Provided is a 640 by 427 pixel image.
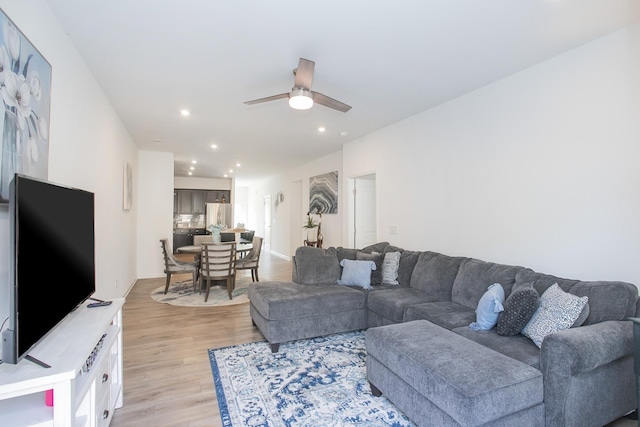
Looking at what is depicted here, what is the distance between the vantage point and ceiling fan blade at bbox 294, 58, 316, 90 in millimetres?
2471

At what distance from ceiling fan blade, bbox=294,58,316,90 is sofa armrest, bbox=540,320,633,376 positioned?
2441 mm

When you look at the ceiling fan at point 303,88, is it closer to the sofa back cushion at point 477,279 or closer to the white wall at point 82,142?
the white wall at point 82,142

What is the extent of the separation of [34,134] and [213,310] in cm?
317

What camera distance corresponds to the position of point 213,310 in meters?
4.39

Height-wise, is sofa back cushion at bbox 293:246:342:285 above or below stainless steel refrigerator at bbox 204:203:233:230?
below

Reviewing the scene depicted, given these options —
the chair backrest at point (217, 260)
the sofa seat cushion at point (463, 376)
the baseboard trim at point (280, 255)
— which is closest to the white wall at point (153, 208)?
the chair backrest at point (217, 260)

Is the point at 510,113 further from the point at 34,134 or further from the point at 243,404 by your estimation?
the point at 34,134

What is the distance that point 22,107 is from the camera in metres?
1.65

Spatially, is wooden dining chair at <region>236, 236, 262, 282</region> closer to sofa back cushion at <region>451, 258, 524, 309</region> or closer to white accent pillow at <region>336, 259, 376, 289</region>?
white accent pillow at <region>336, 259, 376, 289</region>

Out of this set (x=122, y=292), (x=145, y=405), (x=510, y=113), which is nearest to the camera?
(x=145, y=405)

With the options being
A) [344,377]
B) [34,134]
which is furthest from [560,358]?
[34,134]

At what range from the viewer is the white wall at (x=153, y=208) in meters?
6.55

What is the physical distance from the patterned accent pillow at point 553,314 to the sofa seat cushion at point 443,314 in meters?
0.47

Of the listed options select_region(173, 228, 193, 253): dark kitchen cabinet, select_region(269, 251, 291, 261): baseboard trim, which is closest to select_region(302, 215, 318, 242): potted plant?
select_region(269, 251, 291, 261): baseboard trim
